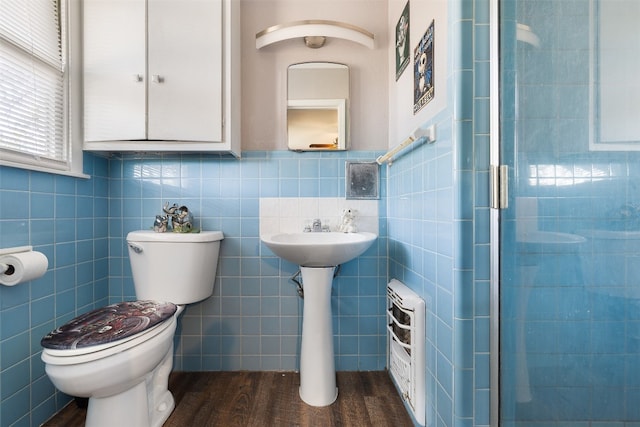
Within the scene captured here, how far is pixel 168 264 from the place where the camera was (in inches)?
55.3

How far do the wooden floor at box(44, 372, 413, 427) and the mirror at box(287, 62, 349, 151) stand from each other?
1284mm

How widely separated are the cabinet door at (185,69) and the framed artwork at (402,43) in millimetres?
895

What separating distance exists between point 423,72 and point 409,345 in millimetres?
1119

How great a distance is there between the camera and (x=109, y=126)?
4.60 feet

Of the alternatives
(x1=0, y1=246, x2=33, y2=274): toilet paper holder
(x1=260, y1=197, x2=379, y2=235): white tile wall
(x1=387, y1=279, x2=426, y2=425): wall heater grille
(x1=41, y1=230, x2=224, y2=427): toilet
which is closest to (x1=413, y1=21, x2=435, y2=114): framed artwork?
(x1=260, y1=197, x2=379, y2=235): white tile wall

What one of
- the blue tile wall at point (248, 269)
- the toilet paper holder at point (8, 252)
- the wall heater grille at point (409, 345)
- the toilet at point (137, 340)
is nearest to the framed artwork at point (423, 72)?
the blue tile wall at point (248, 269)

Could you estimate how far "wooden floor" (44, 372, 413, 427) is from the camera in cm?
125

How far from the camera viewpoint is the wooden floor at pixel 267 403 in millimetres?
1245

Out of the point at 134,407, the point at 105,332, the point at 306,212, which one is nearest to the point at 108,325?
the point at 105,332

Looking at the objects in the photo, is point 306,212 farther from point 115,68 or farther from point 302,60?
point 115,68

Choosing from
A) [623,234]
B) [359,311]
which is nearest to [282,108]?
[359,311]

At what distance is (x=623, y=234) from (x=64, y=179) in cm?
205

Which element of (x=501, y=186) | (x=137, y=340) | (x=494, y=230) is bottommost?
(x=137, y=340)

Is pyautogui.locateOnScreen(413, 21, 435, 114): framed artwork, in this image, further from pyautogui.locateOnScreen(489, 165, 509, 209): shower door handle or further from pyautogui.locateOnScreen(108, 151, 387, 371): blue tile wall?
pyautogui.locateOnScreen(108, 151, 387, 371): blue tile wall
